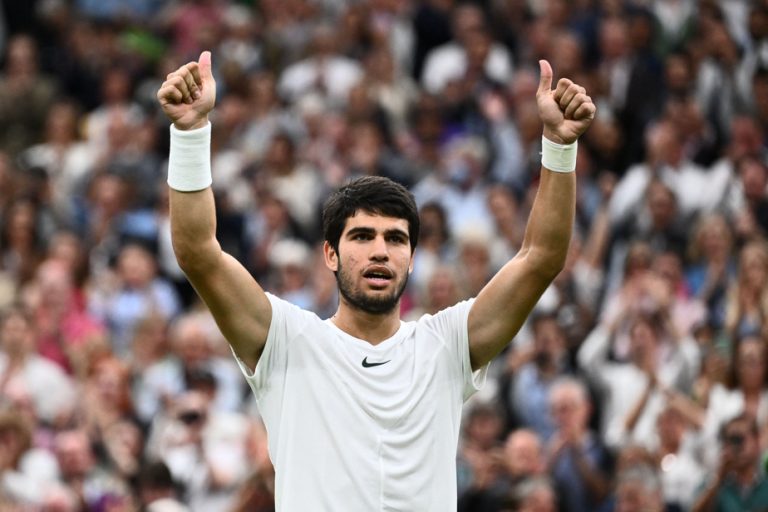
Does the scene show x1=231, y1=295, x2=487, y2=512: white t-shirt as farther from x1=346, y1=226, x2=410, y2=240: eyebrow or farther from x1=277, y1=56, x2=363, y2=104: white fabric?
x1=277, y1=56, x2=363, y2=104: white fabric

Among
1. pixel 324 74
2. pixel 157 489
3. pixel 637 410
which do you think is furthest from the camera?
pixel 324 74

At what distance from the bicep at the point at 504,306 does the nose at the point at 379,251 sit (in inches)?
15.5

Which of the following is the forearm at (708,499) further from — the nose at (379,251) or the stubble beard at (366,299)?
the nose at (379,251)

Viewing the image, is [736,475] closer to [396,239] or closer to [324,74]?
[396,239]

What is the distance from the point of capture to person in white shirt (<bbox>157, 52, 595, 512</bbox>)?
549 centimetres

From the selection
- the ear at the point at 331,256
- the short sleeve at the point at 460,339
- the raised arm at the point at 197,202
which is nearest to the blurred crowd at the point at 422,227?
the short sleeve at the point at 460,339

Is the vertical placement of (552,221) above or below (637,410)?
below

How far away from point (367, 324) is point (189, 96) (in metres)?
1.01

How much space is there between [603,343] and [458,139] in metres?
3.38

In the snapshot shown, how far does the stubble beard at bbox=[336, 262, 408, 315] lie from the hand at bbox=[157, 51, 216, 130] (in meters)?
0.73

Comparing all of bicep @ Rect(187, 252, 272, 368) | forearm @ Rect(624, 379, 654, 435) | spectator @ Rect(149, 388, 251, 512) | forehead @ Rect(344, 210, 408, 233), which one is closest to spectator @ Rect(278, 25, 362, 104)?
spectator @ Rect(149, 388, 251, 512)

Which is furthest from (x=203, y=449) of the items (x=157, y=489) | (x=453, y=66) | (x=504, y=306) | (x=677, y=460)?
(x=453, y=66)

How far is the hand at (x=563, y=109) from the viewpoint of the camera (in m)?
5.66

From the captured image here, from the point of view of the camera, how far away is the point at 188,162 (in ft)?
18.0
